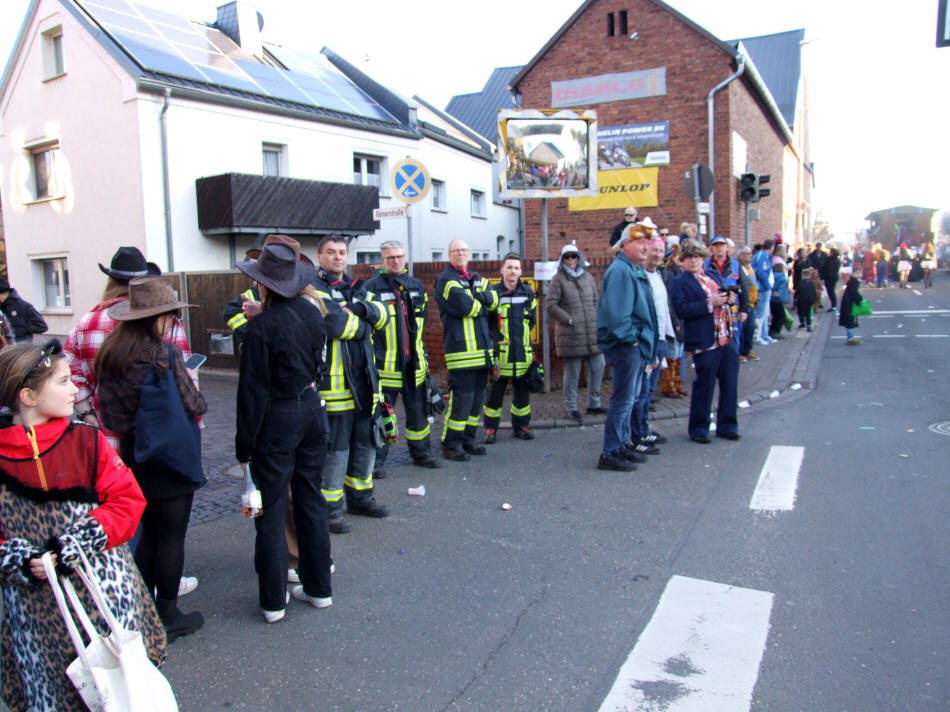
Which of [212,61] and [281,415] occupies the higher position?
[212,61]

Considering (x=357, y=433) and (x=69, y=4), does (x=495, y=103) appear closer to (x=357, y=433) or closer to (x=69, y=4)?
(x=69, y=4)

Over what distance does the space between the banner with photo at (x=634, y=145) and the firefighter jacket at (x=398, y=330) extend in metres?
12.9

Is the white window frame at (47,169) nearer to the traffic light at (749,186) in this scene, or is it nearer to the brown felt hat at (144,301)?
the traffic light at (749,186)

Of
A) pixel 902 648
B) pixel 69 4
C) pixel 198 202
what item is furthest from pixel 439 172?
pixel 902 648

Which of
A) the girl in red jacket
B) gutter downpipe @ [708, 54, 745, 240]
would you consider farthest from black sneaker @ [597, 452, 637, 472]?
gutter downpipe @ [708, 54, 745, 240]

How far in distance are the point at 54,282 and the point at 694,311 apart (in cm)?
2107

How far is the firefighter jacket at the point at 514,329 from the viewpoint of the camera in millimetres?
7645

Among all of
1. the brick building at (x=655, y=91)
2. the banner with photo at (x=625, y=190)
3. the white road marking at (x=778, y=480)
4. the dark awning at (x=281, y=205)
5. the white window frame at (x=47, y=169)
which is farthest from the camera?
the white window frame at (x=47, y=169)

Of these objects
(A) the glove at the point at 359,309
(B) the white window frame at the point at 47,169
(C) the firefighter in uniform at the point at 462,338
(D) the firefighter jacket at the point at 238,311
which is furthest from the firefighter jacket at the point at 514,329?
(B) the white window frame at the point at 47,169

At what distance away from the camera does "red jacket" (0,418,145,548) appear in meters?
2.60

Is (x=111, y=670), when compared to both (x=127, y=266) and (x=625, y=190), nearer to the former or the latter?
(x=127, y=266)

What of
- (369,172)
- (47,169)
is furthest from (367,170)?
(47,169)

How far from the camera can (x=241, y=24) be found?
2375 cm

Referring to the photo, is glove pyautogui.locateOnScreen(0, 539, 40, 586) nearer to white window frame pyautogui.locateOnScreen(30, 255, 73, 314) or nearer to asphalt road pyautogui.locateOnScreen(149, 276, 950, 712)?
asphalt road pyautogui.locateOnScreen(149, 276, 950, 712)
